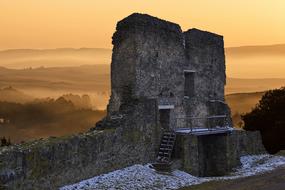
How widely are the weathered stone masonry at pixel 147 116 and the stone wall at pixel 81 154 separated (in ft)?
0.10

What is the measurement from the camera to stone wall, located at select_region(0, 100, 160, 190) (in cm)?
1534

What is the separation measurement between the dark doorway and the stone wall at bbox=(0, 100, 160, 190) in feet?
10.7

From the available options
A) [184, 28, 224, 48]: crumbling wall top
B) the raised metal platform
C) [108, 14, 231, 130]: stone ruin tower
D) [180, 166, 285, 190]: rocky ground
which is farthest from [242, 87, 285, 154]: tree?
[180, 166, 285, 190]: rocky ground

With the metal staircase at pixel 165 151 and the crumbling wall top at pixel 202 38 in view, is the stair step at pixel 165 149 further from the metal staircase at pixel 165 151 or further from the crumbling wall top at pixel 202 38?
the crumbling wall top at pixel 202 38

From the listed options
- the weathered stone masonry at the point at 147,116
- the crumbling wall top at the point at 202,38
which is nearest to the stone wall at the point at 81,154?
the weathered stone masonry at the point at 147,116

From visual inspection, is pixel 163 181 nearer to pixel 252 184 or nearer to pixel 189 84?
pixel 252 184

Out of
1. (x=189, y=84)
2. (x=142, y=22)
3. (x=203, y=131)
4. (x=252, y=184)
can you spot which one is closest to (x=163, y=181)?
(x=252, y=184)

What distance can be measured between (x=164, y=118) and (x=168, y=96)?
1471mm

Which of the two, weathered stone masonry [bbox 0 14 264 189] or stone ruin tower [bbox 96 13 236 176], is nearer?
weathered stone masonry [bbox 0 14 264 189]

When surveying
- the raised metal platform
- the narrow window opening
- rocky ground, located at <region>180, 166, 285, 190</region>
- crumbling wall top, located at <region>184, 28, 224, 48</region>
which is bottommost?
rocky ground, located at <region>180, 166, 285, 190</region>

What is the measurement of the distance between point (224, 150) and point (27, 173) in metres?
15.8

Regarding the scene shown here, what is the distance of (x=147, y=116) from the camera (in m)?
23.5

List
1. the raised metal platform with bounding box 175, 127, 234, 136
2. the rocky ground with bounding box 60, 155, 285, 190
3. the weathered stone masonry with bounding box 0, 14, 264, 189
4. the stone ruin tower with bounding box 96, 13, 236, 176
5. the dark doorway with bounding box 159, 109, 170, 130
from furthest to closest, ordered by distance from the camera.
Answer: the dark doorway with bounding box 159, 109, 170, 130 → the raised metal platform with bounding box 175, 127, 234, 136 → the stone ruin tower with bounding box 96, 13, 236, 176 → the rocky ground with bounding box 60, 155, 285, 190 → the weathered stone masonry with bounding box 0, 14, 264, 189

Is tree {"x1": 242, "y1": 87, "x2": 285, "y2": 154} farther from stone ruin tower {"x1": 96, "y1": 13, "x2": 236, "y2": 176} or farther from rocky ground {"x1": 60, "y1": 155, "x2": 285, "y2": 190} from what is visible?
rocky ground {"x1": 60, "y1": 155, "x2": 285, "y2": 190}
